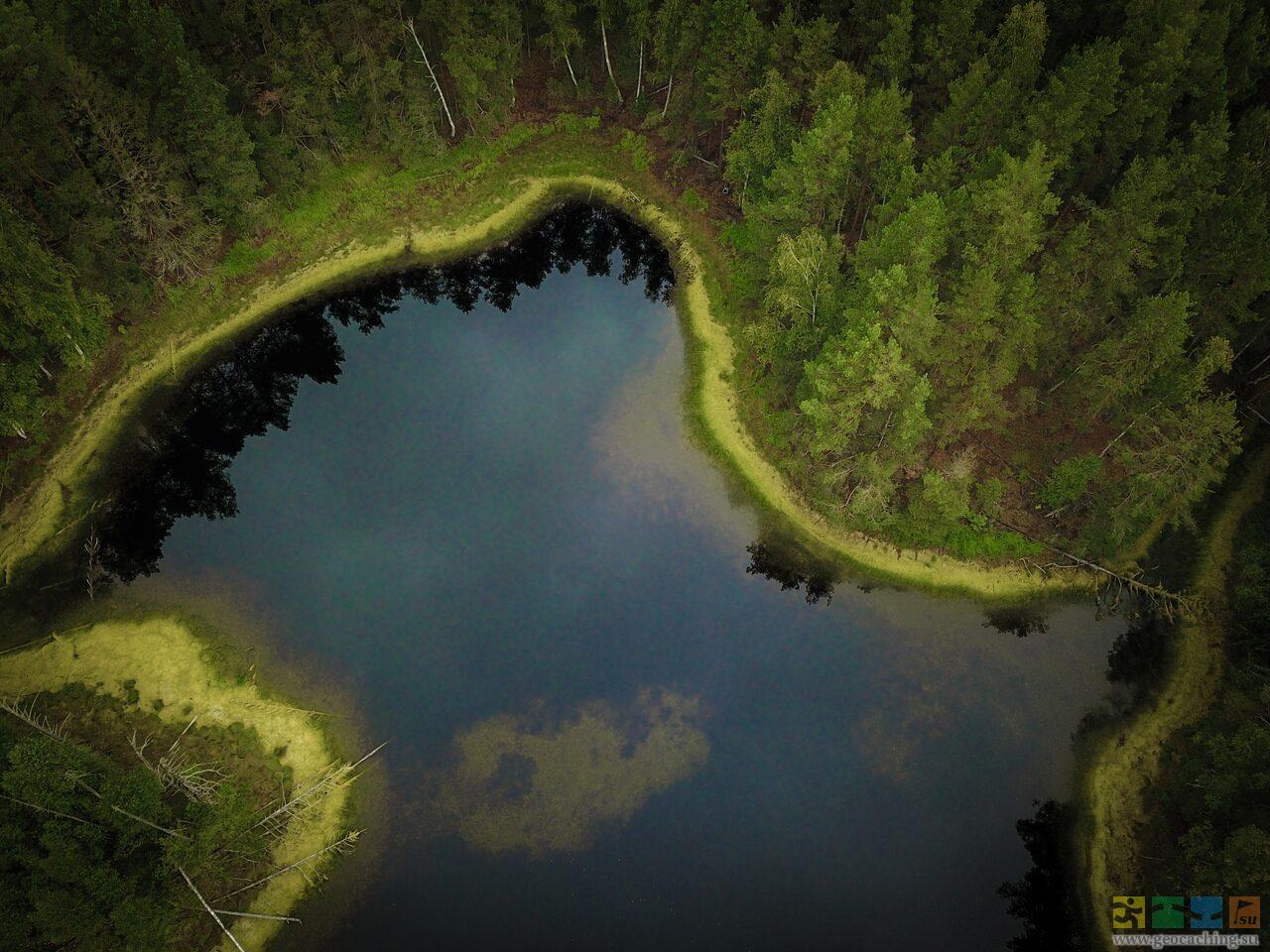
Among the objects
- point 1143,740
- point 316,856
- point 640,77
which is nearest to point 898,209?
point 640,77

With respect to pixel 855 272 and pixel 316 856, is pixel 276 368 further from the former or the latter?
pixel 855 272

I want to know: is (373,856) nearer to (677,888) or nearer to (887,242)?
(677,888)

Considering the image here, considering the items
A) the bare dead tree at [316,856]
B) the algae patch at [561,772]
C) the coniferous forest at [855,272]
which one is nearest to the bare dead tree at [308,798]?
the coniferous forest at [855,272]

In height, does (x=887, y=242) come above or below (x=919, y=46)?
below

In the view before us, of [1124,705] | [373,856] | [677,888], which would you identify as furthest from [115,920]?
[1124,705]

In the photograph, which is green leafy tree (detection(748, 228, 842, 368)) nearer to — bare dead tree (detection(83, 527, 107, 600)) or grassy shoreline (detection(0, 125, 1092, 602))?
grassy shoreline (detection(0, 125, 1092, 602))

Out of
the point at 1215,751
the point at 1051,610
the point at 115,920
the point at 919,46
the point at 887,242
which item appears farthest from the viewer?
the point at 919,46
